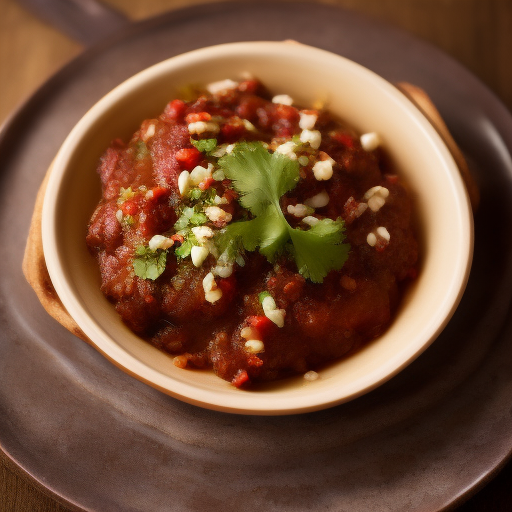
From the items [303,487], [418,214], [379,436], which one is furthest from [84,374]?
[418,214]

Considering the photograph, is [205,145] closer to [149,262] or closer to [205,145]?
[205,145]

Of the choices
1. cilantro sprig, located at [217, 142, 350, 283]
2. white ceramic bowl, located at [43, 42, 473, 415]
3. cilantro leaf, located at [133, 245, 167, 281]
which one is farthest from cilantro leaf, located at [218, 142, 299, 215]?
white ceramic bowl, located at [43, 42, 473, 415]

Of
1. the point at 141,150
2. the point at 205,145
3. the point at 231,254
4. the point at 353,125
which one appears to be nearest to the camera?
the point at 231,254

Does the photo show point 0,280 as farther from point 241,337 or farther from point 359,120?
point 359,120

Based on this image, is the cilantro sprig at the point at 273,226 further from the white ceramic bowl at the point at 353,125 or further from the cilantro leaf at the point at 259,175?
the white ceramic bowl at the point at 353,125

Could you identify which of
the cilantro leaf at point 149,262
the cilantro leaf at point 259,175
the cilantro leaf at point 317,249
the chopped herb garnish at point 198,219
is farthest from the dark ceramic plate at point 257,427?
the cilantro leaf at point 259,175

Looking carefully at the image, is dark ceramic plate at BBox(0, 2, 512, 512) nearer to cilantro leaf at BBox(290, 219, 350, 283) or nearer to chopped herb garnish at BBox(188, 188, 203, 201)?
cilantro leaf at BBox(290, 219, 350, 283)

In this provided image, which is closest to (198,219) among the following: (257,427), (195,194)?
(195,194)
